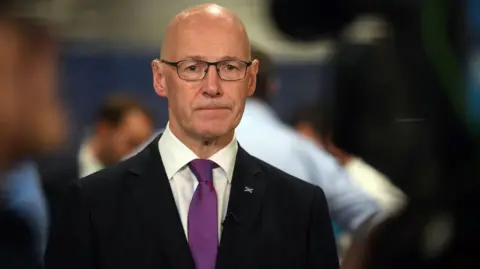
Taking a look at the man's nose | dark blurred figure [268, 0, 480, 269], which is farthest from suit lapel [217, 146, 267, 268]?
dark blurred figure [268, 0, 480, 269]

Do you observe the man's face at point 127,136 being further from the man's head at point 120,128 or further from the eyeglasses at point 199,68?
the eyeglasses at point 199,68

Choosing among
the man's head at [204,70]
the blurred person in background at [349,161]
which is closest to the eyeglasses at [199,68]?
the man's head at [204,70]

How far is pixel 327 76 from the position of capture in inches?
40.9

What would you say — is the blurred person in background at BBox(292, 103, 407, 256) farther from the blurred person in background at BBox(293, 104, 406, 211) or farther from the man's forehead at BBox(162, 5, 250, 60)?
the man's forehead at BBox(162, 5, 250, 60)

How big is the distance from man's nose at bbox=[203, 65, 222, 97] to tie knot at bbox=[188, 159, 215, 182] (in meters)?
0.09

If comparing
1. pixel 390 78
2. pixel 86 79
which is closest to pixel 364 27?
pixel 390 78

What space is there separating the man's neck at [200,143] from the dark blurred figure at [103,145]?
10 centimetres

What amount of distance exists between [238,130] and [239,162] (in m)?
0.06

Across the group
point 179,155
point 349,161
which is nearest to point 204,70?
point 179,155

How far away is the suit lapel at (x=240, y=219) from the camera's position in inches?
34.4

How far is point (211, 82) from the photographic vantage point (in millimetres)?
845

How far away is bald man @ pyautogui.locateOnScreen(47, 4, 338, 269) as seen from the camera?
85cm

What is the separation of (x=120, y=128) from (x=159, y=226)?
0.70 feet

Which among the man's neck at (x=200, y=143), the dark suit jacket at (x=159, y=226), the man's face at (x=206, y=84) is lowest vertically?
the dark suit jacket at (x=159, y=226)
